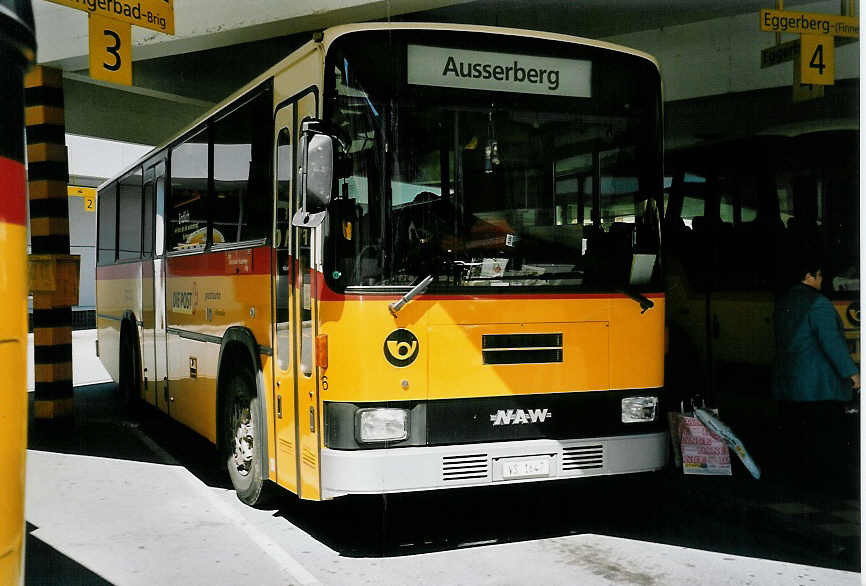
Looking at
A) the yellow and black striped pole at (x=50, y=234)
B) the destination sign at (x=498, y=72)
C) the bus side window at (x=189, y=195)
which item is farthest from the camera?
the yellow and black striped pole at (x=50, y=234)

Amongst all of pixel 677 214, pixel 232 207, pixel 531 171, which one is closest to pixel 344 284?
pixel 531 171

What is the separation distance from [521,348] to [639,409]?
0.94 m

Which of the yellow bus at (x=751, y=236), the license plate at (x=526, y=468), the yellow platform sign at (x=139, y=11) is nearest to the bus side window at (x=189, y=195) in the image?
the yellow platform sign at (x=139, y=11)

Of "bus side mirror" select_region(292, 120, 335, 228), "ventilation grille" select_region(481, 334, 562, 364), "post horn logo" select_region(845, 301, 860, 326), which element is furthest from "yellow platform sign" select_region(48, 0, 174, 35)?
"post horn logo" select_region(845, 301, 860, 326)

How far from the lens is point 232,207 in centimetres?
765

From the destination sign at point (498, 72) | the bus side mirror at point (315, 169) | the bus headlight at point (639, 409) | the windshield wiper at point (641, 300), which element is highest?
the destination sign at point (498, 72)

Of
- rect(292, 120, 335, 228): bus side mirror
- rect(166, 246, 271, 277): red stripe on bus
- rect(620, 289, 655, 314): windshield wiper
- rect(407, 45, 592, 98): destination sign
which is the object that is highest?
rect(407, 45, 592, 98): destination sign

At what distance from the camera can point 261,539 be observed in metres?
6.27

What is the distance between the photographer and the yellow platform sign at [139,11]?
8.66 metres

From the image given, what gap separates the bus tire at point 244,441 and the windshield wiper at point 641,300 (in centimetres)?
273

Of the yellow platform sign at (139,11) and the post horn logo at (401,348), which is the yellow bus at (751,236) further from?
the yellow platform sign at (139,11)

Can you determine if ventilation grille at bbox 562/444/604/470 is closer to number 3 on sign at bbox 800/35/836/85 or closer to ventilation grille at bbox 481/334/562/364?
ventilation grille at bbox 481/334/562/364

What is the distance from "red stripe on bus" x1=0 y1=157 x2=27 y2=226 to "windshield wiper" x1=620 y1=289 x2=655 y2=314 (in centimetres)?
461

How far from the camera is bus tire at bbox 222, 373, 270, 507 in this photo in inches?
273
